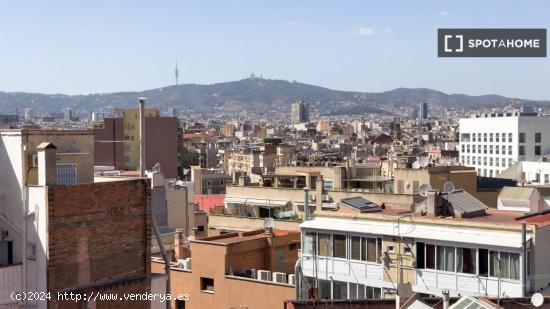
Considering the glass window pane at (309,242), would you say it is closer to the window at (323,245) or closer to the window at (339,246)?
the window at (323,245)

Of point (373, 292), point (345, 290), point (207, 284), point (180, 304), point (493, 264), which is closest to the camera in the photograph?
point (493, 264)

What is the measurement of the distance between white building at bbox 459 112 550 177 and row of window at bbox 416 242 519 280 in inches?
2596

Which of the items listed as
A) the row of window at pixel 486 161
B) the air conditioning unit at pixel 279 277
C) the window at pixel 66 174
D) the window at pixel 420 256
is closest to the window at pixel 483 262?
the window at pixel 420 256

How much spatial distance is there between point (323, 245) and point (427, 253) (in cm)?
314

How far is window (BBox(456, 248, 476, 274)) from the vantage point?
19750 millimetres

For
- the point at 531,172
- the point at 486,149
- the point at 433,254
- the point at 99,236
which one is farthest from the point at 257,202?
the point at 486,149

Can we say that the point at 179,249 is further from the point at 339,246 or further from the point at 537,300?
the point at 537,300

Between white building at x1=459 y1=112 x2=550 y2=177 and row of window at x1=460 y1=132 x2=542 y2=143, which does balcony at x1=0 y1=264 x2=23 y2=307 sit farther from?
row of window at x1=460 y1=132 x2=542 y2=143

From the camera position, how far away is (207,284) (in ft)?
87.9

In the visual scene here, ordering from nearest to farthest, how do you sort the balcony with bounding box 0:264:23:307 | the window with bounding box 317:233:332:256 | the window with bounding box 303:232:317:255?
the balcony with bounding box 0:264:23:307 < the window with bounding box 317:233:332:256 < the window with bounding box 303:232:317:255

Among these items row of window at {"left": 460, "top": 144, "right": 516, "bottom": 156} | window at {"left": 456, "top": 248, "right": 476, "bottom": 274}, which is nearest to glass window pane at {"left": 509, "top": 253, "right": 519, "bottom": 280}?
window at {"left": 456, "top": 248, "right": 476, "bottom": 274}

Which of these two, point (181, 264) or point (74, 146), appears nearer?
point (74, 146)

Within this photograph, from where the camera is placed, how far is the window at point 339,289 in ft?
72.5

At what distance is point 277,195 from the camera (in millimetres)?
37625
